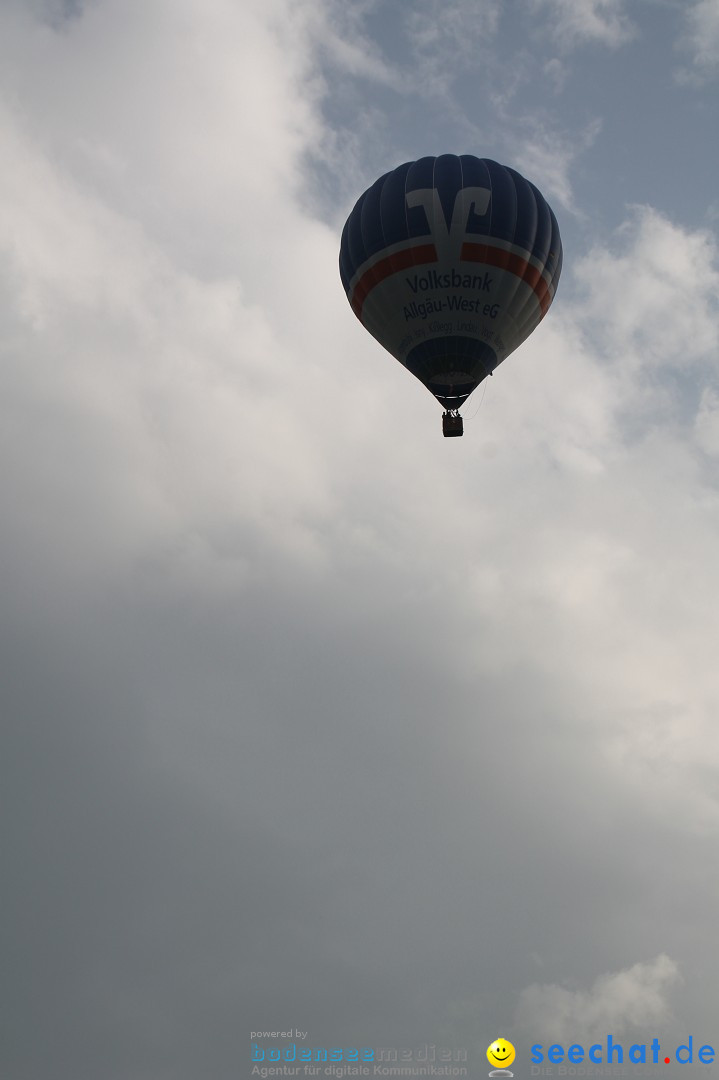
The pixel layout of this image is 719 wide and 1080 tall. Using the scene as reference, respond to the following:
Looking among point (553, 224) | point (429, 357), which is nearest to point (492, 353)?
point (429, 357)

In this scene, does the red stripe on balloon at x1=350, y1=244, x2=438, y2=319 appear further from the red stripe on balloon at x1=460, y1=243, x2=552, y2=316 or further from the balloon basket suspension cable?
the balloon basket suspension cable

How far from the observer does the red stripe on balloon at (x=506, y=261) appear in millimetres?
44438

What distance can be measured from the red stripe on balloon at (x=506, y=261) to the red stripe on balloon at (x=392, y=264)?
1.49 metres

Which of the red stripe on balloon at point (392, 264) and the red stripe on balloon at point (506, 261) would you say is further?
the red stripe on balloon at point (392, 264)

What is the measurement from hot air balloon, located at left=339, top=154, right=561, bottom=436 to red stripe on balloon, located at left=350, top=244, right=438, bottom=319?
4cm

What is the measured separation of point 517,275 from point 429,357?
16.5 ft

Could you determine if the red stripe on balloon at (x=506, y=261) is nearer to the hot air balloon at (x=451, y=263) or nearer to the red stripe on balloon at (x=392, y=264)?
the hot air balloon at (x=451, y=263)

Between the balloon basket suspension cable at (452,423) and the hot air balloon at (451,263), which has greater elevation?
the hot air balloon at (451,263)

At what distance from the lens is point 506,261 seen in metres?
45.0

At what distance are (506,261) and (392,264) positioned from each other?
4.80m

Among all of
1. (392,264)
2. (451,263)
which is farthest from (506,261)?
Answer: (392,264)

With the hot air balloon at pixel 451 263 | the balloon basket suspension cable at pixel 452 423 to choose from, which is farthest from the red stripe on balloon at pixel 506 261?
the balloon basket suspension cable at pixel 452 423

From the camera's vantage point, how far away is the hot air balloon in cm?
4459

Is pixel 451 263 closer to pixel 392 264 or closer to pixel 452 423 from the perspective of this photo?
pixel 392 264
